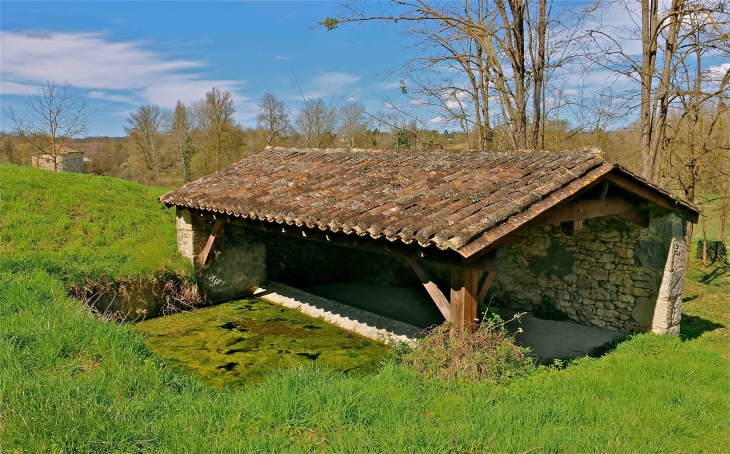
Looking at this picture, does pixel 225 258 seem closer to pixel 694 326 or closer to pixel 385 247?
pixel 385 247

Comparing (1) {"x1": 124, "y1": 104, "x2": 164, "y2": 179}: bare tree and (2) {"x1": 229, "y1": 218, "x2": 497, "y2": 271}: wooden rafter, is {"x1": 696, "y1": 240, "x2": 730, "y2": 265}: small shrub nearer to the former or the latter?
(2) {"x1": 229, "y1": 218, "x2": 497, "y2": 271}: wooden rafter

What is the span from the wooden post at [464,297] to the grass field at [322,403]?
83cm

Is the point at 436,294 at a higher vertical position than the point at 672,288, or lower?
higher

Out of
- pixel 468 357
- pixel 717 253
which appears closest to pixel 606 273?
pixel 468 357

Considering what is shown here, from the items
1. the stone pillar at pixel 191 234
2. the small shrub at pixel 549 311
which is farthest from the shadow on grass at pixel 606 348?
the stone pillar at pixel 191 234

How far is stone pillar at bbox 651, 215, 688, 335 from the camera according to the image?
23.9ft

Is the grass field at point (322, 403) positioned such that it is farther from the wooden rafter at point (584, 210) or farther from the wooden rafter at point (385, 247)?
the wooden rafter at point (584, 210)

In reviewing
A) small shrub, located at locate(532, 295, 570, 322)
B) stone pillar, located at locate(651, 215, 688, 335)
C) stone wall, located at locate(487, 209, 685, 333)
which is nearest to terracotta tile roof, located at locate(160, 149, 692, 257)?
stone wall, located at locate(487, 209, 685, 333)

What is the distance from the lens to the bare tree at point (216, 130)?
32938mm

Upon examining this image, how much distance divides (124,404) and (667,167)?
42.6 feet

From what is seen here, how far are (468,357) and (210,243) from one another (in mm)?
6266

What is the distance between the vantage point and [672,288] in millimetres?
7312

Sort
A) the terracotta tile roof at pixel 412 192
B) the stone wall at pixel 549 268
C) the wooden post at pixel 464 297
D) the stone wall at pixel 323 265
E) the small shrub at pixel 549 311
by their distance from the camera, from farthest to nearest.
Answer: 1. the stone wall at pixel 323 265
2. the small shrub at pixel 549 311
3. the stone wall at pixel 549 268
4. the wooden post at pixel 464 297
5. the terracotta tile roof at pixel 412 192

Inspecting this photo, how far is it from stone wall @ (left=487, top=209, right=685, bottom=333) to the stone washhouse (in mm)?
19
